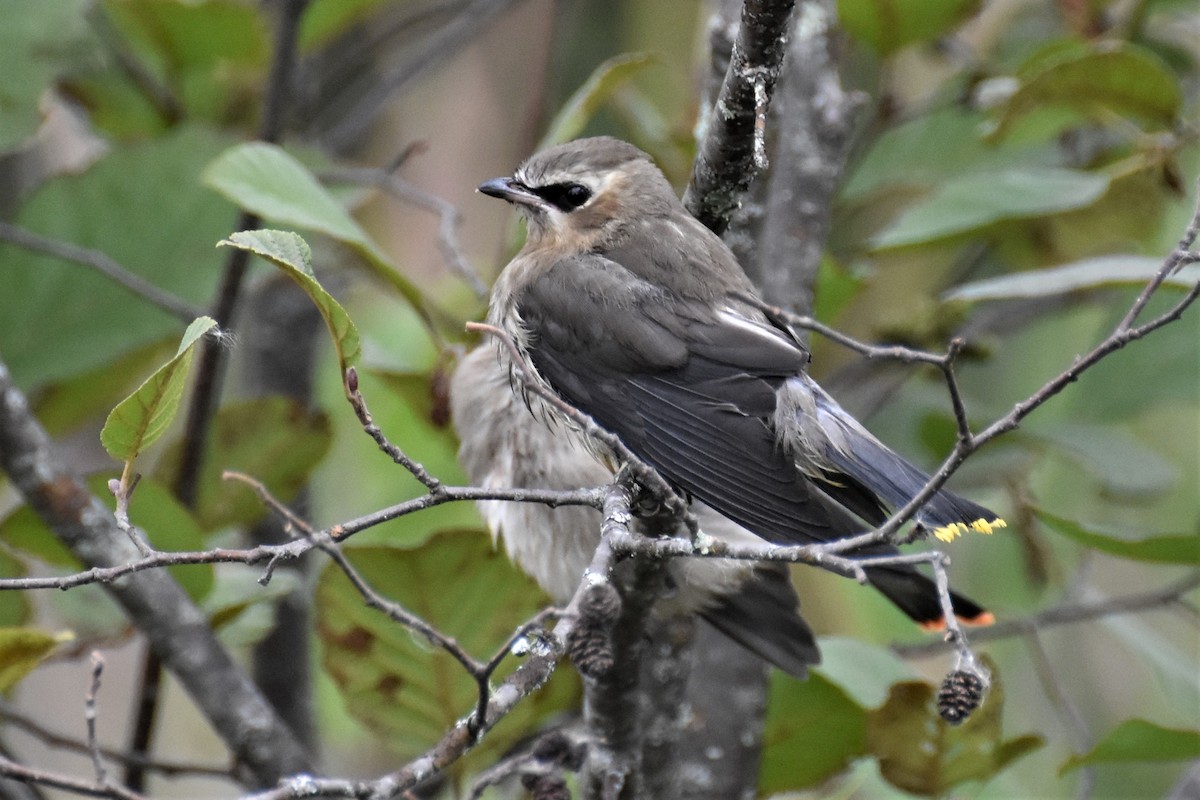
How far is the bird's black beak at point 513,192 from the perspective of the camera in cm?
297

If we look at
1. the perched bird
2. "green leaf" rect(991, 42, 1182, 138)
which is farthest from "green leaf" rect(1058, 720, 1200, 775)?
"green leaf" rect(991, 42, 1182, 138)

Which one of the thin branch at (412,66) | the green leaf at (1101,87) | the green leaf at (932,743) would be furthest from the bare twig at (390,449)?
the thin branch at (412,66)

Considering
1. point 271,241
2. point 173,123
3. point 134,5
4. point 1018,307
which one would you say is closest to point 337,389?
point 173,123

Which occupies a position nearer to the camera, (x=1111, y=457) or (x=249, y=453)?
(x=249, y=453)

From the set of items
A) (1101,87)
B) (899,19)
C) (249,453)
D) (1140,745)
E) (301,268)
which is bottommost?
(1140,745)

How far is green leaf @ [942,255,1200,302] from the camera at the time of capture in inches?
96.2

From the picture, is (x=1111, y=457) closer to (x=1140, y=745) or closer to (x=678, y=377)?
(x=1140, y=745)

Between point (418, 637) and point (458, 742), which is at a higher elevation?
point (418, 637)

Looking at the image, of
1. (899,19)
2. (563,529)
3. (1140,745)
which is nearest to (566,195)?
(563,529)

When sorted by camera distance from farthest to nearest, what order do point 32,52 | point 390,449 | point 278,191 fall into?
1. point 32,52
2. point 278,191
3. point 390,449

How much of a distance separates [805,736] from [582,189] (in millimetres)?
1249

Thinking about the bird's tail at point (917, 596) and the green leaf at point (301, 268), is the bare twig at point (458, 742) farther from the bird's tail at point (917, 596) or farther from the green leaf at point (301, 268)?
the bird's tail at point (917, 596)

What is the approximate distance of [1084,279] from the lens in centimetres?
247

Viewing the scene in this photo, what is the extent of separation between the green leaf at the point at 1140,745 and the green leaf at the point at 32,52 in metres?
2.44
